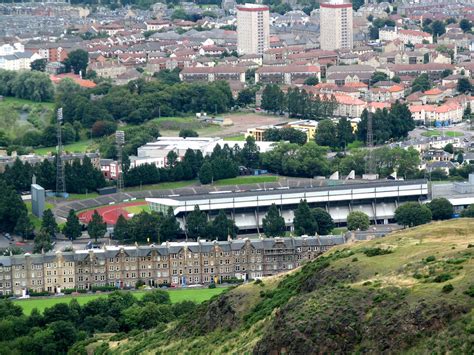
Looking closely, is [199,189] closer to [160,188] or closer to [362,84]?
[160,188]

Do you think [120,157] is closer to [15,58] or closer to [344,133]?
[344,133]

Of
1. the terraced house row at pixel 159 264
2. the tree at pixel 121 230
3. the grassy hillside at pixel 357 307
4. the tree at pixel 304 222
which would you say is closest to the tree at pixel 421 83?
the tree at pixel 304 222

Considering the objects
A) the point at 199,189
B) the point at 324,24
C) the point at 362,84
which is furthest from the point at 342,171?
the point at 324,24

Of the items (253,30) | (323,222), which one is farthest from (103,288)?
(253,30)

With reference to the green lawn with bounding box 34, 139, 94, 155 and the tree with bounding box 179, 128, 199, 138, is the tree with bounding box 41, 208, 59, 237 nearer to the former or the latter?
the green lawn with bounding box 34, 139, 94, 155

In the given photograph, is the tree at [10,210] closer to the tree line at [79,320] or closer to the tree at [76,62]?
the tree line at [79,320]


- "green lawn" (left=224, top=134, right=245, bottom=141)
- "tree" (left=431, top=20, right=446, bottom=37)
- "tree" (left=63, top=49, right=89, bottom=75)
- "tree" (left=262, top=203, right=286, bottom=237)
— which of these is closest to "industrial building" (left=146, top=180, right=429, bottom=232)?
"tree" (left=262, top=203, right=286, bottom=237)

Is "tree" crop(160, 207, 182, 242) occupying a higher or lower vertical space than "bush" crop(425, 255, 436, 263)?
lower
